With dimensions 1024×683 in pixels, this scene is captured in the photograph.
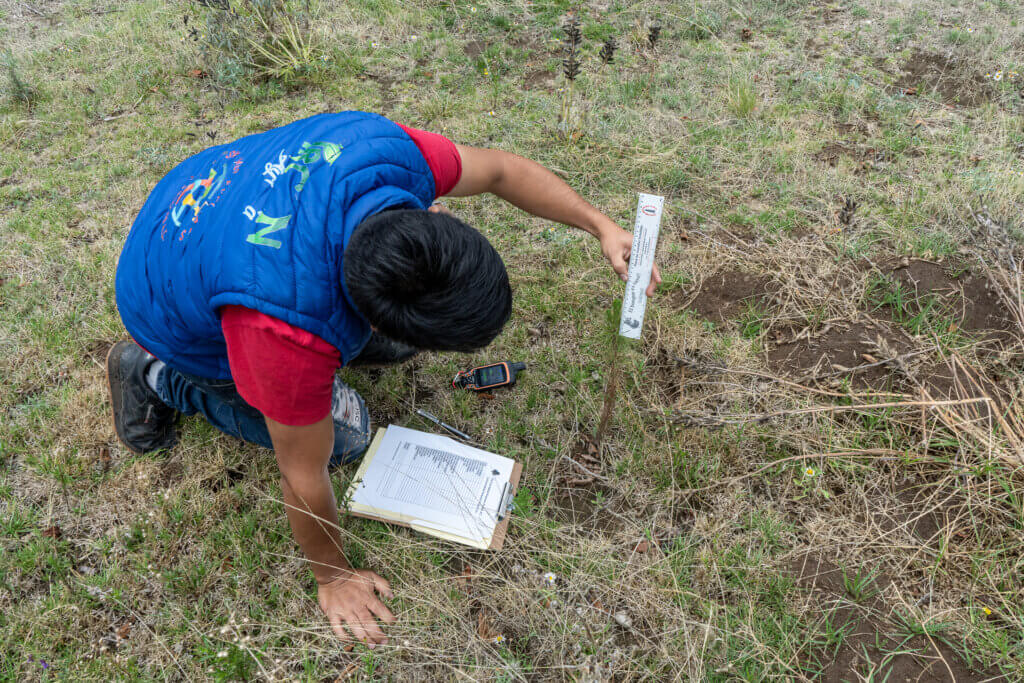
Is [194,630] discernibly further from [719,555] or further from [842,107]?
[842,107]

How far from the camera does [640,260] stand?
1.81 metres

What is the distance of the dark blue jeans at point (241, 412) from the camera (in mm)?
2246

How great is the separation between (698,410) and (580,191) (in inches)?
70.1

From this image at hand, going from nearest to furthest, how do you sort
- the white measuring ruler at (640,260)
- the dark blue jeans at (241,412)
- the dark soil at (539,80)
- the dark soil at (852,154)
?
the white measuring ruler at (640,260), the dark blue jeans at (241,412), the dark soil at (852,154), the dark soil at (539,80)

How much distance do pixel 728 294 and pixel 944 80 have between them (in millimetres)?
2990

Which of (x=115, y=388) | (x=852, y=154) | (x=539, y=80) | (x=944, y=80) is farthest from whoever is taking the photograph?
(x=539, y=80)

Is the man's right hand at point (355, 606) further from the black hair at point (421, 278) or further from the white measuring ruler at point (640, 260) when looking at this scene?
the white measuring ruler at point (640, 260)

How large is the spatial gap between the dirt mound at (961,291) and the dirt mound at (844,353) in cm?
31

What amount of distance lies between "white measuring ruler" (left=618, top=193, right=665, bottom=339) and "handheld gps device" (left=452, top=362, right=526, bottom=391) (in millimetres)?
805

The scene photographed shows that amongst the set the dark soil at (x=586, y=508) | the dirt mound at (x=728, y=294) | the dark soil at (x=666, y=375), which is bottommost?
the dark soil at (x=586, y=508)

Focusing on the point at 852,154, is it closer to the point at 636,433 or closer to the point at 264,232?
the point at 636,433

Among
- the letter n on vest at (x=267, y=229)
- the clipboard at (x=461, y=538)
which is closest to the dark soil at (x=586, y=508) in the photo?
the clipboard at (x=461, y=538)

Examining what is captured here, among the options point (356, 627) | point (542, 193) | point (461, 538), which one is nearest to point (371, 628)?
point (356, 627)

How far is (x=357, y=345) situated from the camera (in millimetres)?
1659
